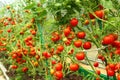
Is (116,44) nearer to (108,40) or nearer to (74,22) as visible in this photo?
(108,40)

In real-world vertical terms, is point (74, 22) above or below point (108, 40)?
above

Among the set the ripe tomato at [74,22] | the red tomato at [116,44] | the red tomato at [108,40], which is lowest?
the red tomato at [116,44]

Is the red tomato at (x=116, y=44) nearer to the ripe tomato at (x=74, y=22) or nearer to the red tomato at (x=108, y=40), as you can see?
the red tomato at (x=108, y=40)

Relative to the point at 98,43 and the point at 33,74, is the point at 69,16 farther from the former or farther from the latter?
the point at 33,74

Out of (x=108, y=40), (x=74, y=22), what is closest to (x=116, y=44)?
(x=108, y=40)

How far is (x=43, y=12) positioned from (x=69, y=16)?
0.37 m

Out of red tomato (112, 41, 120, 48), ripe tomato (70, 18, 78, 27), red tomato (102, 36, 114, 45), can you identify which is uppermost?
ripe tomato (70, 18, 78, 27)

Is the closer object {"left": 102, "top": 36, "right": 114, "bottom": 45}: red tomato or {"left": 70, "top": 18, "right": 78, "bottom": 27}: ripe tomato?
{"left": 102, "top": 36, "right": 114, "bottom": 45}: red tomato

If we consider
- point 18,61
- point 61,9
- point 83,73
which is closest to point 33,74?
point 18,61

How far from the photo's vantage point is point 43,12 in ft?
8.77

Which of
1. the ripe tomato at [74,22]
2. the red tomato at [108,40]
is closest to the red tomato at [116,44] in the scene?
the red tomato at [108,40]

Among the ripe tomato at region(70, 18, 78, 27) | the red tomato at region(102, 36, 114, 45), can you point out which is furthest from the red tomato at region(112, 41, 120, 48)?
the ripe tomato at region(70, 18, 78, 27)

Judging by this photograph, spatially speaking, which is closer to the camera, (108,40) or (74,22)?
(108,40)

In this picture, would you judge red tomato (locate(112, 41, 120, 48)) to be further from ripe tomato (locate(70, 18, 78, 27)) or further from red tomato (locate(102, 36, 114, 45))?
ripe tomato (locate(70, 18, 78, 27))
